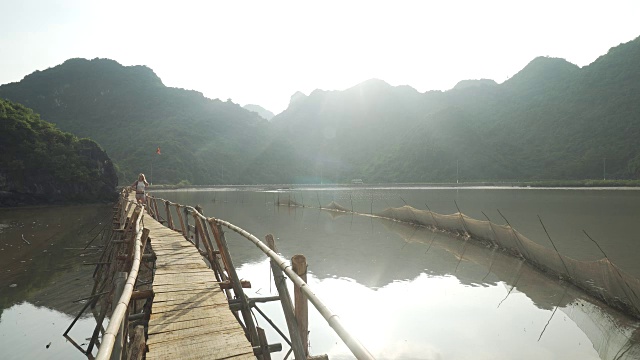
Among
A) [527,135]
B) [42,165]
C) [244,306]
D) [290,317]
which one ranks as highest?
[527,135]

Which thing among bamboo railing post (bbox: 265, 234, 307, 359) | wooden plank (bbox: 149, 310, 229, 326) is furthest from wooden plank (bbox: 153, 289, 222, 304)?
bamboo railing post (bbox: 265, 234, 307, 359)

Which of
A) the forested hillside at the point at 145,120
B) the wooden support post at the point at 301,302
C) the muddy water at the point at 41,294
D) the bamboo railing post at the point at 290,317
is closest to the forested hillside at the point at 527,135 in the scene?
the forested hillside at the point at 145,120

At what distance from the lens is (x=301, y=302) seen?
414cm

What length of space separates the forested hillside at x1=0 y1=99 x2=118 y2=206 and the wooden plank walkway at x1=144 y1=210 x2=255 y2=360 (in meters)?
52.7

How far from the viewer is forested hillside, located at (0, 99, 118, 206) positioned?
1841 inches

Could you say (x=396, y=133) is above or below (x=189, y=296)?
above

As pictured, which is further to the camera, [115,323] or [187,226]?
[187,226]

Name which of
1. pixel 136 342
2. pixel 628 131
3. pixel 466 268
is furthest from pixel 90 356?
pixel 628 131

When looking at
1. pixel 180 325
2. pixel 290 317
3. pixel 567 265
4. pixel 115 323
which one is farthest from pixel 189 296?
pixel 567 265

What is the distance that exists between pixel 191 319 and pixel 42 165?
5769 cm

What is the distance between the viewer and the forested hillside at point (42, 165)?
46.8 meters

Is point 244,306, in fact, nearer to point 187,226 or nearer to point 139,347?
point 139,347

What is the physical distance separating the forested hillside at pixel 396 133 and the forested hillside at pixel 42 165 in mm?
39828

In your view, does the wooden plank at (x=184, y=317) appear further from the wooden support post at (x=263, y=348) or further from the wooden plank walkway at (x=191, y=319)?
the wooden support post at (x=263, y=348)
